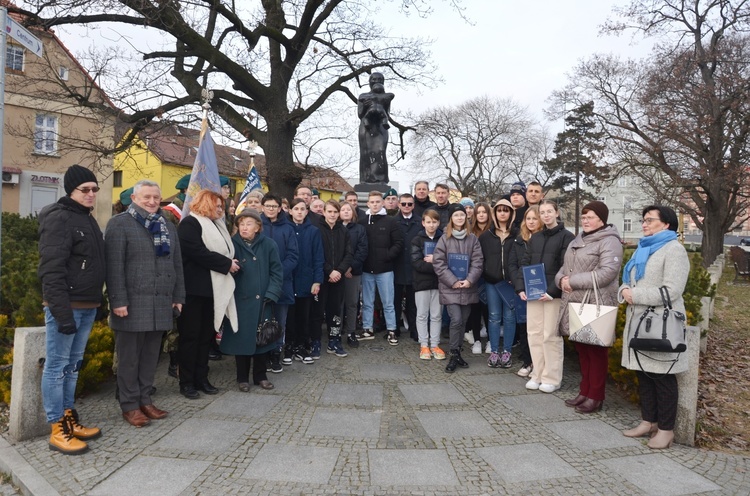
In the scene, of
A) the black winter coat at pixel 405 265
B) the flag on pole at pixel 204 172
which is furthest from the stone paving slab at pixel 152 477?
the black winter coat at pixel 405 265

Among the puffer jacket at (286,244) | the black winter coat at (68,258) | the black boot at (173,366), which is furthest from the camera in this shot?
the puffer jacket at (286,244)

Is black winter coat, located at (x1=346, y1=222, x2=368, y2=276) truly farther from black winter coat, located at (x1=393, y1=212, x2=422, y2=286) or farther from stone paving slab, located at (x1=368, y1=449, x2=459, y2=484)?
stone paving slab, located at (x1=368, y1=449, x2=459, y2=484)

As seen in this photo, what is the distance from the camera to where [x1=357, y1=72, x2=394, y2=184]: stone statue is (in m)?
9.87

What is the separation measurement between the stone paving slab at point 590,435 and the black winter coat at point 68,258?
384 centimetres

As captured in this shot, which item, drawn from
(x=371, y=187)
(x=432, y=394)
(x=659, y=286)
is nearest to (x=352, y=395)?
(x=432, y=394)

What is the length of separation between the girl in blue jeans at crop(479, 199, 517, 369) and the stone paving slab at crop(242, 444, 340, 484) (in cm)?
288

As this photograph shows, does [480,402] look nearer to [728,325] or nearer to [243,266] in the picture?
[243,266]

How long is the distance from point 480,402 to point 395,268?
8.84 feet

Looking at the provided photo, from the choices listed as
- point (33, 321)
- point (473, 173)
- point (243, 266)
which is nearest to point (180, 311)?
point (243, 266)

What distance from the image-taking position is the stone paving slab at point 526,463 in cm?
322

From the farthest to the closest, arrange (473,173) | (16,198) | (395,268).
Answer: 1. (473,173)
2. (16,198)
3. (395,268)

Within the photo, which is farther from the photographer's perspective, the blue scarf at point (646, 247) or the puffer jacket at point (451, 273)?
the puffer jacket at point (451, 273)

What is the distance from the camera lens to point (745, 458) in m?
3.63

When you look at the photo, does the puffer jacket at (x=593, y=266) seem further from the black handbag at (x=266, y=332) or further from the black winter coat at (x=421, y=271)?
the black handbag at (x=266, y=332)
